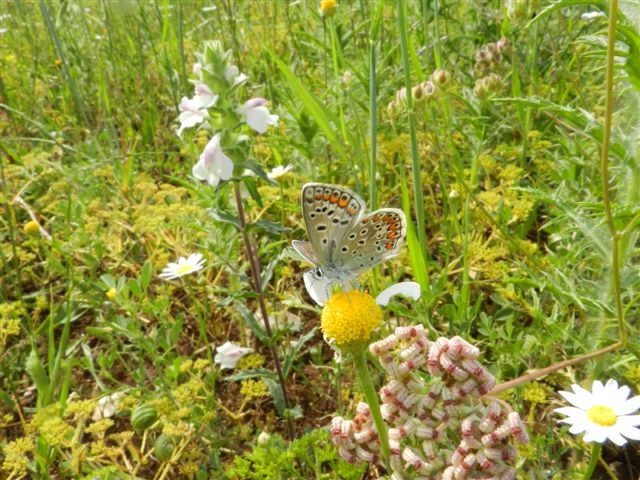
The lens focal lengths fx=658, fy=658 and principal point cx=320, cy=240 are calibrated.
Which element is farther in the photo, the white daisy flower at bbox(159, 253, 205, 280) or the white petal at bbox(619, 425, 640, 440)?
the white daisy flower at bbox(159, 253, 205, 280)

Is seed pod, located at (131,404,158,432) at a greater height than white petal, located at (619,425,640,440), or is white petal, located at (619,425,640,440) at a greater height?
white petal, located at (619,425,640,440)

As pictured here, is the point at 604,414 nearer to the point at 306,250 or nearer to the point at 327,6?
the point at 306,250

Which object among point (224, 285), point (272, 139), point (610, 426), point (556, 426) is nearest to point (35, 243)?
point (224, 285)

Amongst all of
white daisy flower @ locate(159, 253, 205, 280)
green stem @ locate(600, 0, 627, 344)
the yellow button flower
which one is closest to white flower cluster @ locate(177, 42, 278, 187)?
white daisy flower @ locate(159, 253, 205, 280)

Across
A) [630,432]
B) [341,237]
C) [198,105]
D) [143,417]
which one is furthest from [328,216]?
[143,417]

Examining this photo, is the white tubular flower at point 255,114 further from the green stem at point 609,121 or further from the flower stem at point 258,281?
the green stem at point 609,121

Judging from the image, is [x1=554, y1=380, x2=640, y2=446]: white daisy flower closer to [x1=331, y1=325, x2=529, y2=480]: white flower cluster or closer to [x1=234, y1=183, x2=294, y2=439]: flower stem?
[x1=331, y1=325, x2=529, y2=480]: white flower cluster

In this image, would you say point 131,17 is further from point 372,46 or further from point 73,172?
point 372,46
